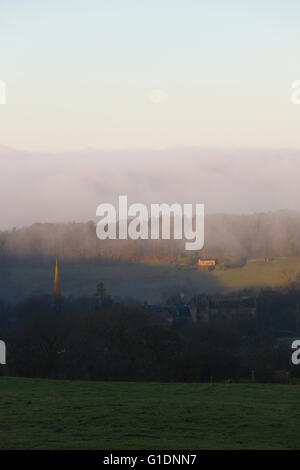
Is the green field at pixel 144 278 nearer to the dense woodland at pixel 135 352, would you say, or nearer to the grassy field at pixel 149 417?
the dense woodland at pixel 135 352

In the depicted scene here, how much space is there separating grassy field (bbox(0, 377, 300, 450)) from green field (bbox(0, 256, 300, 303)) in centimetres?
5163

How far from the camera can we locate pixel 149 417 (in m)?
12.1

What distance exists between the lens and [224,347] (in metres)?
39.2

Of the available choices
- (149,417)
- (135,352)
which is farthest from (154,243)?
(149,417)

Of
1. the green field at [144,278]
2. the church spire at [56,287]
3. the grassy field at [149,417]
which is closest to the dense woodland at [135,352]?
the grassy field at [149,417]

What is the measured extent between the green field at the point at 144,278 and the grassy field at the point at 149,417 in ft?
169

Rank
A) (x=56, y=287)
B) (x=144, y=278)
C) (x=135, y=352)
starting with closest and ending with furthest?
(x=135, y=352)
(x=56, y=287)
(x=144, y=278)

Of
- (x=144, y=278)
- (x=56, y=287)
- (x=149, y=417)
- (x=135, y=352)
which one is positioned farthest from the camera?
(x=144, y=278)

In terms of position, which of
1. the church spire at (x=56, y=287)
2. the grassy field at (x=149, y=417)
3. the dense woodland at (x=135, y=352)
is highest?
the church spire at (x=56, y=287)

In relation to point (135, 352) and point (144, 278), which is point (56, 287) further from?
point (135, 352)

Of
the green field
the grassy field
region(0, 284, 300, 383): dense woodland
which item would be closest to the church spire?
the green field

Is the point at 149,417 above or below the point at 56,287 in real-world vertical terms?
below

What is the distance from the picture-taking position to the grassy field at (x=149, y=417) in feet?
32.3

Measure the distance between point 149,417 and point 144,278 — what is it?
64.2 metres
